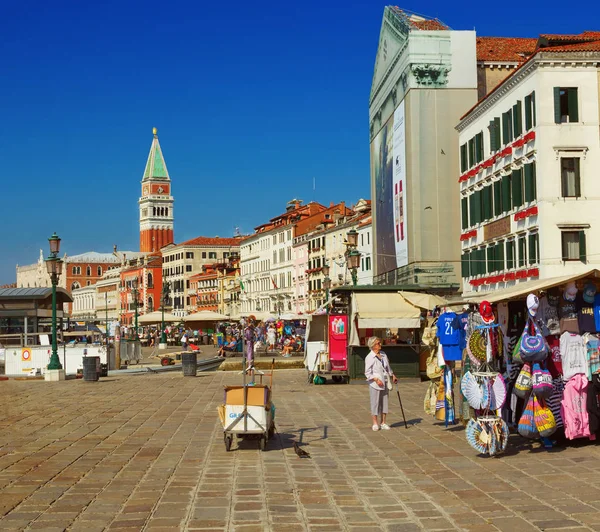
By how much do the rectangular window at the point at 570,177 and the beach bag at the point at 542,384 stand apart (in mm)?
28392

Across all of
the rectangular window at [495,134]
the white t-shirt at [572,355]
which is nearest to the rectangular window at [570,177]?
the rectangular window at [495,134]

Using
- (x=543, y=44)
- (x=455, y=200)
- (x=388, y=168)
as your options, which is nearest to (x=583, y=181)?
(x=543, y=44)

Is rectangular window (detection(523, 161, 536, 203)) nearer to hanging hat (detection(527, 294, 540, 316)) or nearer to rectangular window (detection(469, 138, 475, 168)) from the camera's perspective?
rectangular window (detection(469, 138, 475, 168))

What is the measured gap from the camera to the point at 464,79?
58.9m

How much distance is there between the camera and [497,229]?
4528 cm

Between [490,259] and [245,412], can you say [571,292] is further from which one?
[490,259]

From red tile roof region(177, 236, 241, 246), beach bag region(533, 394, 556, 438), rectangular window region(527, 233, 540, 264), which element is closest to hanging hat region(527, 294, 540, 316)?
beach bag region(533, 394, 556, 438)

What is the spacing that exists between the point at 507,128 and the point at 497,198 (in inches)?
131

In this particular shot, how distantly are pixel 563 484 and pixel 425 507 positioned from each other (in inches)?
69.1

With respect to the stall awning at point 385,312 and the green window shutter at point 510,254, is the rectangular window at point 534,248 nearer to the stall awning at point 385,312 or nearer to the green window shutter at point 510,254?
the green window shutter at point 510,254

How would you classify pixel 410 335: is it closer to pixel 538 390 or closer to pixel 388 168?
pixel 538 390

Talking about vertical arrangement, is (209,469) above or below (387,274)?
below

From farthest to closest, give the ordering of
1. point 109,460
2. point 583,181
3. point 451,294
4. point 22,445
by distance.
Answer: point 451,294
point 583,181
point 22,445
point 109,460

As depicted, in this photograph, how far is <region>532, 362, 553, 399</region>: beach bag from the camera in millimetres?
12602
